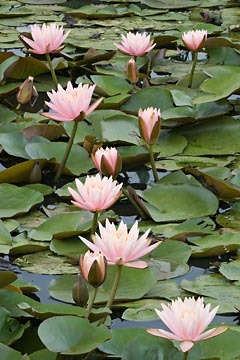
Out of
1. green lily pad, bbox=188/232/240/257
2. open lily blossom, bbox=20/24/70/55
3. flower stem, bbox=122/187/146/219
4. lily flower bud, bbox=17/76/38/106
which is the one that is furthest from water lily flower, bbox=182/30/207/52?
green lily pad, bbox=188/232/240/257

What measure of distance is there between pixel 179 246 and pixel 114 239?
0.48 m

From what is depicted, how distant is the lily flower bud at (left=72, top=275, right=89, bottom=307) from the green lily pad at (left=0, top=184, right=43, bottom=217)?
1.82 ft

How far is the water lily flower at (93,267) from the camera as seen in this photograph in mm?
1404

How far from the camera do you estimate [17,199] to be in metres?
2.13

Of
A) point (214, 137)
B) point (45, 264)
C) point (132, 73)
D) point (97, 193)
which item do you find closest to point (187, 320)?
point (97, 193)

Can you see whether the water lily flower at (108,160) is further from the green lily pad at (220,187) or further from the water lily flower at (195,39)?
the water lily flower at (195,39)

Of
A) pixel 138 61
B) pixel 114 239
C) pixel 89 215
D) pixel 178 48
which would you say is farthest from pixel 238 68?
pixel 114 239

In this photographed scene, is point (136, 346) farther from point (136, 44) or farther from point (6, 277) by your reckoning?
point (136, 44)

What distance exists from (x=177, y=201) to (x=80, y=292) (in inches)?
25.3

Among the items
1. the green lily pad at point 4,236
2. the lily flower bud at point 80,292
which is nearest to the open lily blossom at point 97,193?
the lily flower bud at point 80,292

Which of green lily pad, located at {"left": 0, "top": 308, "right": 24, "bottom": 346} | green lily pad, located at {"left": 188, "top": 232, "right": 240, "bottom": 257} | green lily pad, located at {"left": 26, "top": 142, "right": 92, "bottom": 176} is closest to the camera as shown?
green lily pad, located at {"left": 0, "top": 308, "right": 24, "bottom": 346}

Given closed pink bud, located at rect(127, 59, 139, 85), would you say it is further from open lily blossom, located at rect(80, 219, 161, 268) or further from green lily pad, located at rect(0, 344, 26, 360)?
green lily pad, located at rect(0, 344, 26, 360)

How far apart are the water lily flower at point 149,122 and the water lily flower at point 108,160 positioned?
19 cm

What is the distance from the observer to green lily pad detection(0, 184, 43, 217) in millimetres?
2094
